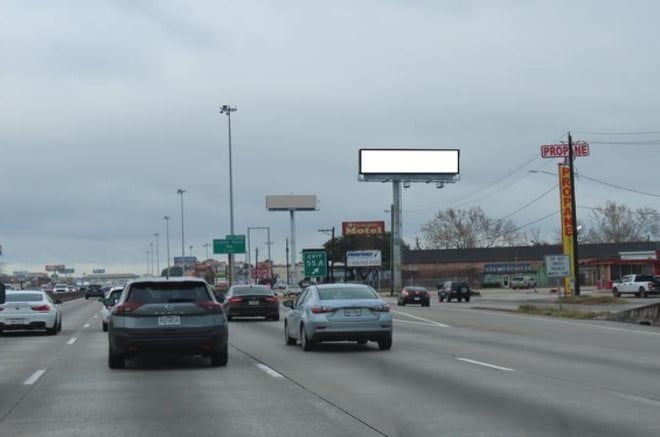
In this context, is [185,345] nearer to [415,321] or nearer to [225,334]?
[225,334]

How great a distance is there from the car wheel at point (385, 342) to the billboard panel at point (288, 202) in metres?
109

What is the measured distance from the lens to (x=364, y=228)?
127 meters

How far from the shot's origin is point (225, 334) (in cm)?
1712

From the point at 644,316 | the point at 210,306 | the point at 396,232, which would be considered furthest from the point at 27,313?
the point at 396,232

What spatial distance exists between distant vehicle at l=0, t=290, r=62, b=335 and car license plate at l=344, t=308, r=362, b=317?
40.9ft

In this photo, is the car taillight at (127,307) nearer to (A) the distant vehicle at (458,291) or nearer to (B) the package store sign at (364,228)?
(A) the distant vehicle at (458,291)

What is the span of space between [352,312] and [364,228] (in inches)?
4218

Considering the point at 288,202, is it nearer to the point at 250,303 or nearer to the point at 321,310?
the point at 250,303

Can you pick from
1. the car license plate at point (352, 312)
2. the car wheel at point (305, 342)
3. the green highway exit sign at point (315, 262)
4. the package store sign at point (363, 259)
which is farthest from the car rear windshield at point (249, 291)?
the package store sign at point (363, 259)

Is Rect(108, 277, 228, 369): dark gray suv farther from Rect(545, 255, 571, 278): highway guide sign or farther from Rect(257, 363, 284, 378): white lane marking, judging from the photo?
Rect(545, 255, 571, 278): highway guide sign

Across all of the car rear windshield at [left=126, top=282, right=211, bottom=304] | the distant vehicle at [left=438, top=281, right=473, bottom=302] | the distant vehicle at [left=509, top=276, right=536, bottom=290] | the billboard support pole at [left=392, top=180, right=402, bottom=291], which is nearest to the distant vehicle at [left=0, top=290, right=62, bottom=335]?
the car rear windshield at [left=126, top=282, right=211, bottom=304]

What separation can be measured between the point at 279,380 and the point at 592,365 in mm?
6046

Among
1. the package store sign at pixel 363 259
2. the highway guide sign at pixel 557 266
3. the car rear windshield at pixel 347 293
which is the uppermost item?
the package store sign at pixel 363 259

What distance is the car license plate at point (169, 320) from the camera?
16.7m
